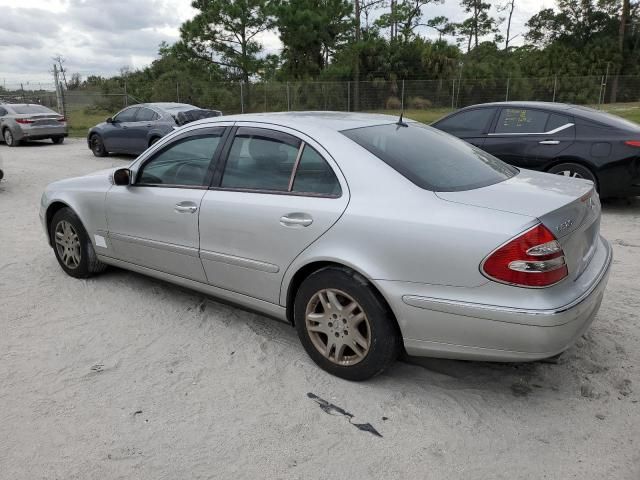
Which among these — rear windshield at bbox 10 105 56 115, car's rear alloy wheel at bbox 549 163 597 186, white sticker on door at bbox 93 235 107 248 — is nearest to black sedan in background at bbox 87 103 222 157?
rear windshield at bbox 10 105 56 115

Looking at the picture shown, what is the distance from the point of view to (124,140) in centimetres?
1366

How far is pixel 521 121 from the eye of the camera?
7.50m

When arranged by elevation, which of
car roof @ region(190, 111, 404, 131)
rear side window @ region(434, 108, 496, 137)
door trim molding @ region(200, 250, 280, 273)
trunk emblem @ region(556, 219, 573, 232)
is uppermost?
car roof @ region(190, 111, 404, 131)

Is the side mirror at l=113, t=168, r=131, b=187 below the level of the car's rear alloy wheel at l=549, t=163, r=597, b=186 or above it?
above

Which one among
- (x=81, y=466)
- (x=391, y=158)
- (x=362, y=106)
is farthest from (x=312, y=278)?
(x=362, y=106)

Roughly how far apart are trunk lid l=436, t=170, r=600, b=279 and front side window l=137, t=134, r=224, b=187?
1.74m

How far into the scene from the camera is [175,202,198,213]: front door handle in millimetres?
3727

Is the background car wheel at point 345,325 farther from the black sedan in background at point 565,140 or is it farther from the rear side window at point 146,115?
the rear side window at point 146,115

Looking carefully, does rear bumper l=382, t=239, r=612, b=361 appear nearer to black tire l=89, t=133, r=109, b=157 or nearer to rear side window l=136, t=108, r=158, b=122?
rear side window l=136, t=108, r=158, b=122

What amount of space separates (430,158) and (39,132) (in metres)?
16.9

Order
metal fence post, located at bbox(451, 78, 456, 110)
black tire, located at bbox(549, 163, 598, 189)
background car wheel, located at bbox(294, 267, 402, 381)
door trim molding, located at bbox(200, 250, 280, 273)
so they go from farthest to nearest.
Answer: metal fence post, located at bbox(451, 78, 456, 110) → black tire, located at bbox(549, 163, 598, 189) → door trim molding, located at bbox(200, 250, 280, 273) → background car wheel, located at bbox(294, 267, 402, 381)

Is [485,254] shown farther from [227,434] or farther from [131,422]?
[131,422]

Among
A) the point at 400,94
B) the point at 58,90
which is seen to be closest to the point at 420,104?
the point at 400,94

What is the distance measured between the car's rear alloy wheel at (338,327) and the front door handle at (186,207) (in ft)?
3.67
